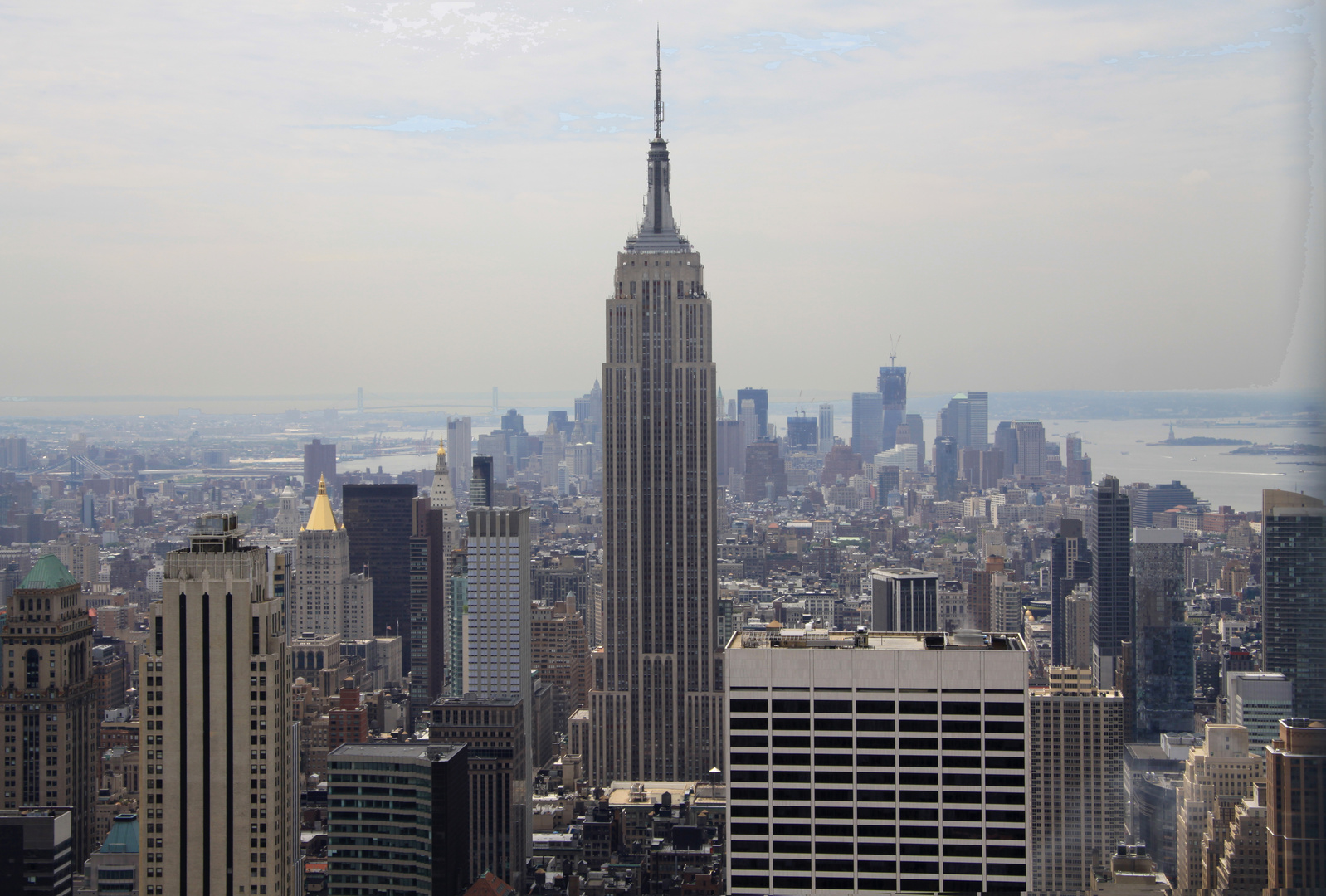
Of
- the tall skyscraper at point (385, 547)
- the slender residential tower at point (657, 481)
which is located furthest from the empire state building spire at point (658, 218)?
the tall skyscraper at point (385, 547)

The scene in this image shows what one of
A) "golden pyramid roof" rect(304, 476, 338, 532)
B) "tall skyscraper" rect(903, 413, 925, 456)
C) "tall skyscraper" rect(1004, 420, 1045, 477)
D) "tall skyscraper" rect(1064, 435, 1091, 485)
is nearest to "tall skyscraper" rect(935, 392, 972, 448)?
"tall skyscraper" rect(903, 413, 925, 456)

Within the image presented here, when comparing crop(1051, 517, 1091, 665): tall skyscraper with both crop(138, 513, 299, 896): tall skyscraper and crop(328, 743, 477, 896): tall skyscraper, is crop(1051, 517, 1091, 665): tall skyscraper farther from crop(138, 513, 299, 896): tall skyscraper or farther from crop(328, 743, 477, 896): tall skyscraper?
crop(138, 513, 299, 896): tall skyscraper

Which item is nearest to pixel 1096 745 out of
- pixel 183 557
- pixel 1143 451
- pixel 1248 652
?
pixel 1143 451

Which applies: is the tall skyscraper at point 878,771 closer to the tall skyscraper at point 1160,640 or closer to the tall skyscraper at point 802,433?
the tall skyscraper at point 1160,640

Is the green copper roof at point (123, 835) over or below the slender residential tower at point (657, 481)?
below

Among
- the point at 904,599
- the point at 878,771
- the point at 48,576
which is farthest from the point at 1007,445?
the point at 48,576

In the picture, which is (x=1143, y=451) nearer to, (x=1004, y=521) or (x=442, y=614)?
(x=1004, y=521)
